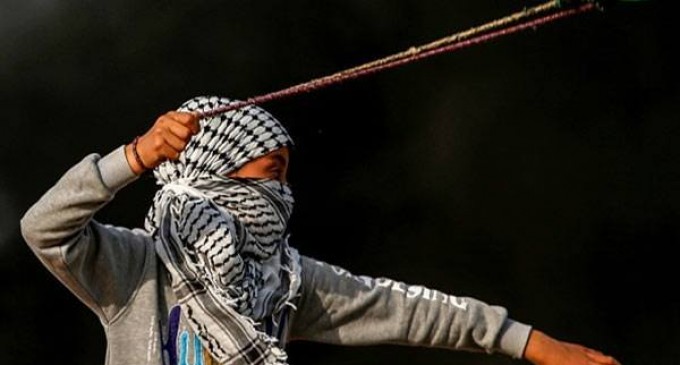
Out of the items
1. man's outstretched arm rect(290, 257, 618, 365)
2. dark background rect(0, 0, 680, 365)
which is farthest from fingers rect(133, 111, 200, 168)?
dark background rect(0, 0, 680, 365)

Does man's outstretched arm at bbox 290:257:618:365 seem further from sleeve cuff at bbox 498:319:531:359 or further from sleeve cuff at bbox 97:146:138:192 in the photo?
sleeve cuff at bbox 97:146:138:192

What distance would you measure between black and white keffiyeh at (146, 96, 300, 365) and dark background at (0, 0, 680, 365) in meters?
0.61

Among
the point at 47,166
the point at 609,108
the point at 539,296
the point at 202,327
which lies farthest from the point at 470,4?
the point at 202,327

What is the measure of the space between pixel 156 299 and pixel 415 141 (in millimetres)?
1074

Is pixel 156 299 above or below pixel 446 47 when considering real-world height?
below

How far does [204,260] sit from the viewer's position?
271cm

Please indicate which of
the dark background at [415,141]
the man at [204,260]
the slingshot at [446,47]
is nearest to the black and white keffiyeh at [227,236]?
the man at [204,260]

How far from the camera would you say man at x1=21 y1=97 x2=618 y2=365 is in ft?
8.24

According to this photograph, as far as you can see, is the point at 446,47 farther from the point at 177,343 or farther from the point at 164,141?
the point at 177,343

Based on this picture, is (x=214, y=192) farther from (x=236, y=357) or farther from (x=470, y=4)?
(x=470, y=4)

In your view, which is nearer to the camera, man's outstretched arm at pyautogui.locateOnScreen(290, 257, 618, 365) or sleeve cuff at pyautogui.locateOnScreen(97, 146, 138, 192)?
sleeve cuff at pyautogui.locateOnScreen(97, 146, 138, 192)

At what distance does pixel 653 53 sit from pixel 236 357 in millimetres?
1332

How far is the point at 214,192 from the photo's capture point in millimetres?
2787

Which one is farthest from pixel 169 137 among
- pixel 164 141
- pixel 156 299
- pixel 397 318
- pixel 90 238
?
pixel 397 318
